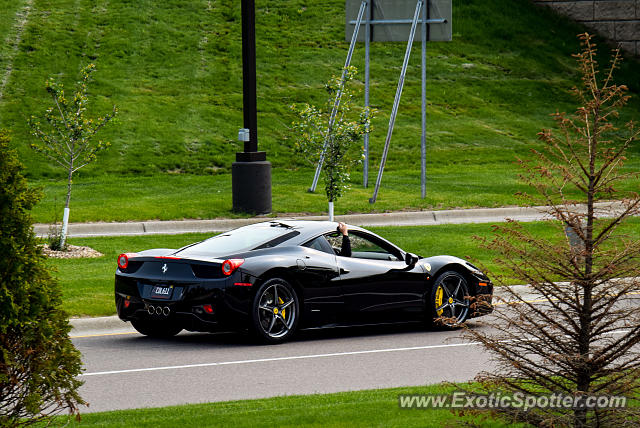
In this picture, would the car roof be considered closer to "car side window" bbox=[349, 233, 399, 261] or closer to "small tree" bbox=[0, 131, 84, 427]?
"car side window" bbox=[349, 233, 399, 261]

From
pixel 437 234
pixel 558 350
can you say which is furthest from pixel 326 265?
pixel 437 234

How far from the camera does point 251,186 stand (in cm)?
2177

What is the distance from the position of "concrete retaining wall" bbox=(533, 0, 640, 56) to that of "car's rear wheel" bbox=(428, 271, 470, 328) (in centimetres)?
3509

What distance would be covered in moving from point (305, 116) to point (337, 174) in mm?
1617

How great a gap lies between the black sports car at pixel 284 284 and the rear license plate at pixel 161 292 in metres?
0.01

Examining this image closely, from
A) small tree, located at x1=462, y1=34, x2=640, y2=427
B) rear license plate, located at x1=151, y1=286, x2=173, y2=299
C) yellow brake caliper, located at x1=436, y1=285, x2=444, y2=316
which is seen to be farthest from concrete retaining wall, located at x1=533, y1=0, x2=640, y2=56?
small tree, located at x1=462, y1=34, x2=640, y2=427

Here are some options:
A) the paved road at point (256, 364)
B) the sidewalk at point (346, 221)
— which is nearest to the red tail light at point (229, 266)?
the paved road at point (256, 364)

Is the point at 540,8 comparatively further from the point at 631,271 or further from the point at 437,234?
the point at 631,271

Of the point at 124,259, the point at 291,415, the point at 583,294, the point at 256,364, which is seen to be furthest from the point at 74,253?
the point at 583,294

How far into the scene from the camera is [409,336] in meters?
11.5

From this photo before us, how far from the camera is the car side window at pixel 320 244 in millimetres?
11211

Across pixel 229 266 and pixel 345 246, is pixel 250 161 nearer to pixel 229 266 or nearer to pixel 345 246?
pixel 345 246

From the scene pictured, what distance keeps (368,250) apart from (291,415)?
16.0 ft

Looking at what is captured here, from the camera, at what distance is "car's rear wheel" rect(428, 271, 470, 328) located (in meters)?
11.8
